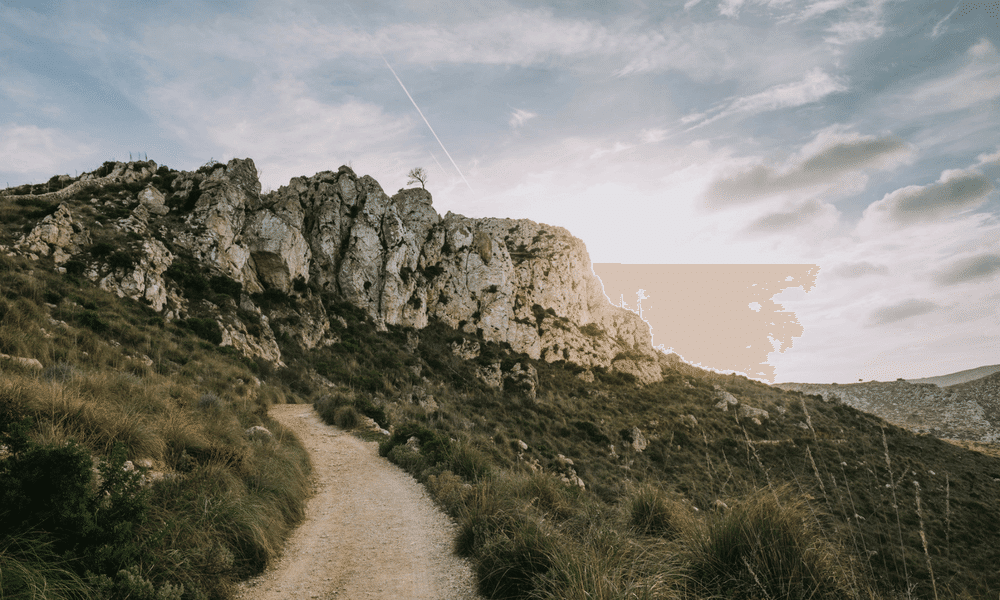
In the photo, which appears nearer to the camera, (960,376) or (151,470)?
(151,470)

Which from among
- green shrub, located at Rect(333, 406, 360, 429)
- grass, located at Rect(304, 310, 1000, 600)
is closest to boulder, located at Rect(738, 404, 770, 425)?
grass, located at Rect(304, 310, 1000, 600)

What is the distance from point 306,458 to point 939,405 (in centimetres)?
8636

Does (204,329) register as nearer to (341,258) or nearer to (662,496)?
(341,258)

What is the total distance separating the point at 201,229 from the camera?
2775 centimetres

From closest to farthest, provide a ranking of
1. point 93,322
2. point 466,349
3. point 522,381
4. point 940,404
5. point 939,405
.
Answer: point 93,322 → point 522,381 → point 466,349 → point 939,405 → point 940,404

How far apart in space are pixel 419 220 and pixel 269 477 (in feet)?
135

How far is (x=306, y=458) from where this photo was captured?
8695 mm

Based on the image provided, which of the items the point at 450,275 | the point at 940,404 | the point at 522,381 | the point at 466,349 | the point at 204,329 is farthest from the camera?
the point at 940,404

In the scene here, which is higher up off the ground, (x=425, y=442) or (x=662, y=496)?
(x=662, y=496)

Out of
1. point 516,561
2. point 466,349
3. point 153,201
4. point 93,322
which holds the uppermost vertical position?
point 153,201

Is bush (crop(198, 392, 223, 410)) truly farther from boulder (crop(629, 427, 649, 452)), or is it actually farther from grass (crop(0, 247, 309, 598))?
boulder (crop(629, 427, 649, 452))

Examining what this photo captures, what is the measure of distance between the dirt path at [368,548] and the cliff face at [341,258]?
674 inches

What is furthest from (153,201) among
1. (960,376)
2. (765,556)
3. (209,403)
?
(960,376)

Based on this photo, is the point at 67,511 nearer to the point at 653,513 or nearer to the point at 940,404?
the point at 653,513
